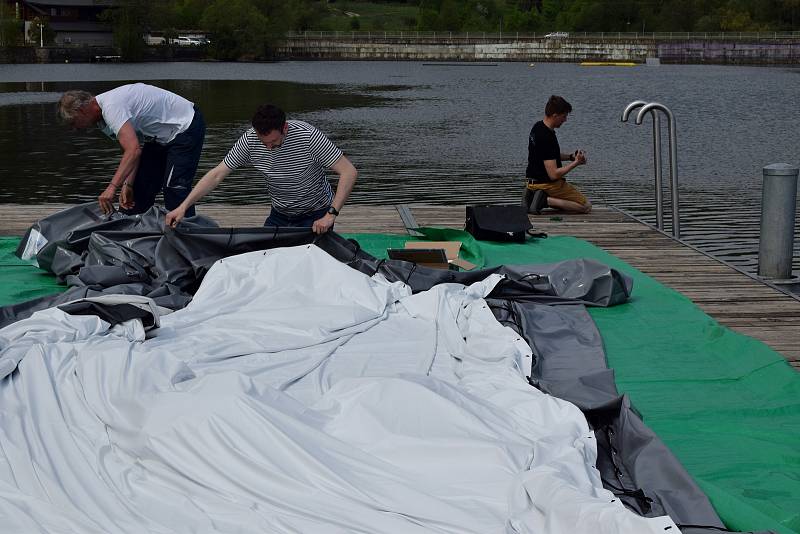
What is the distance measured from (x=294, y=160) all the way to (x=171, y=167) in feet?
4.33

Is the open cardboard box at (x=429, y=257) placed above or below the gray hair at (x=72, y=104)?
below

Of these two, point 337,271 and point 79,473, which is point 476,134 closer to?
point 337,271

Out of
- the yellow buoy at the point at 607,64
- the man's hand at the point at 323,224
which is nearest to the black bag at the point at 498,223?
the man's hand at the point at 323,224

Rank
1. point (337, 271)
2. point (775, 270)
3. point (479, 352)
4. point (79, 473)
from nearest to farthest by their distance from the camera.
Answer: point (79, 473) → point (479, 352) → point (337, 271) → point (775, 270)

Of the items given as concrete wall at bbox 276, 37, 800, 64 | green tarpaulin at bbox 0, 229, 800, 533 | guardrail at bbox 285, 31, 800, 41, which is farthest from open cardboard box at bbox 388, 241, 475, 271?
guardrail at bbox 285, 31, 800, 41

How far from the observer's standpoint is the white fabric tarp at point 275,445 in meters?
3.43

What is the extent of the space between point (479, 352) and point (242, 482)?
1965 mm

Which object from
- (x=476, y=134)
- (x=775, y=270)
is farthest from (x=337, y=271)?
(x=476, y=134)

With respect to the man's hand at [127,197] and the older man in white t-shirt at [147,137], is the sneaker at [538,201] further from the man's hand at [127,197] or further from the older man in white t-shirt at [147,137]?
the man's hand at [127,197]

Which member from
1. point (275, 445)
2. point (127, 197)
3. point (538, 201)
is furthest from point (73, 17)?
point (275, 445)

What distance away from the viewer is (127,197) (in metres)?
7.80

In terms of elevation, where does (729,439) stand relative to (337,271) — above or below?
below

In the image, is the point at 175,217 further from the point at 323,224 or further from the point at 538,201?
the point at 538,201

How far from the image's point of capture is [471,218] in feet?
27.9
